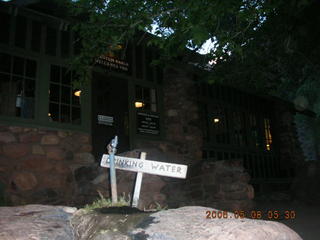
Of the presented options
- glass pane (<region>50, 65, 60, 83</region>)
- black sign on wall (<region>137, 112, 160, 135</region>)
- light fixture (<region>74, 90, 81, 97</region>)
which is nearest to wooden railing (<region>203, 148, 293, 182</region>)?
black sign on wall (<region>137, 112, 160, 135</region>)

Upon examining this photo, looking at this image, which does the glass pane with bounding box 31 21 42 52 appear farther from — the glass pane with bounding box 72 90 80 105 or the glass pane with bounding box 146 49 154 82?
the glass pane with bounding box 146 49 154 82

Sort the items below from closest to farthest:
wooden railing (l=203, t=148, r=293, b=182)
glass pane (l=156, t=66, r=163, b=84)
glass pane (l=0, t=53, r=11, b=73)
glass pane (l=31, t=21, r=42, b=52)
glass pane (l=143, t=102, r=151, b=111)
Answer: glass pane (l=0, t=53, r=11, b=73), glass pane (l=31, t=21, r=42, b=52), glass pane (l=143, t=102, r=151, b=111), glass pane (l=156, t=66, r=163, b=84), wooden railing (l=203, t=148, r=293, b=182)

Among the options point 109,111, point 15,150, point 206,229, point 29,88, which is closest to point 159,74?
point 109,111

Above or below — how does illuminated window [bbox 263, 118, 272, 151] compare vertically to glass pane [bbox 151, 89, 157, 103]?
below

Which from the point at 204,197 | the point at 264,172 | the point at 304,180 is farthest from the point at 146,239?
the point at 264,172

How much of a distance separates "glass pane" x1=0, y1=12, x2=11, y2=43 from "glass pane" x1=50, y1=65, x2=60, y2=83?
3.56 feet

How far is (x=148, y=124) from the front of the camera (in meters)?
8.56

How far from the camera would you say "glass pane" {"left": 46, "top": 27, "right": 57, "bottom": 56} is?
734 centimetres

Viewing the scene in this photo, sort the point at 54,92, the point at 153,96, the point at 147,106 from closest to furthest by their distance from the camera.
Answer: the point at 54,92
the point at 147,106
the point at 153,96

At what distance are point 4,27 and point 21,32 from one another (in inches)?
13.5

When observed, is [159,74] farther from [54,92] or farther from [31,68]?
[31,68]

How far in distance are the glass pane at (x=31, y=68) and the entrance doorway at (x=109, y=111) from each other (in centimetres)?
140

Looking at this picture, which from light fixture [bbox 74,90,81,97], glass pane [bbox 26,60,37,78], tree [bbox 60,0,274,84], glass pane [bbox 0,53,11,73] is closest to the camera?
tree [bbox 60,0,274,84]

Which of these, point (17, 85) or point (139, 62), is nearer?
point (17, 85)
